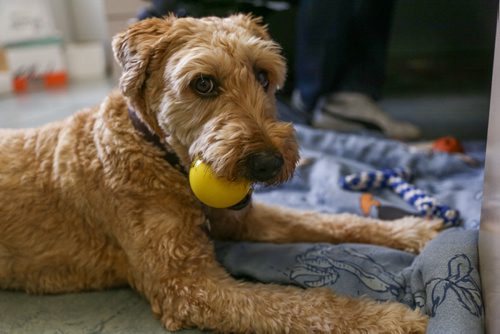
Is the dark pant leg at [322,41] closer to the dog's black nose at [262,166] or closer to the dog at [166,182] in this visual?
the dog at [166,182]

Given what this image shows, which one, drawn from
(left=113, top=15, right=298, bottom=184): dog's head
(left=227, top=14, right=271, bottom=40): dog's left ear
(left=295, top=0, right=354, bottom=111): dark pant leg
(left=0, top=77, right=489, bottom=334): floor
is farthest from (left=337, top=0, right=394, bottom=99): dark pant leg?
(left=113, top=15, right=298, bottom=184): dog's head

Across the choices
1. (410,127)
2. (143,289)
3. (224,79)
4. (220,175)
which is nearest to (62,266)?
(143,289)

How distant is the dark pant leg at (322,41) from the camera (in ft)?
9.86

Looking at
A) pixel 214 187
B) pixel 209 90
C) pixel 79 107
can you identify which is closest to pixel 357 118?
pixel 209 90

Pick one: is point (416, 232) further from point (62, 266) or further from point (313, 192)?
point (62, 266)

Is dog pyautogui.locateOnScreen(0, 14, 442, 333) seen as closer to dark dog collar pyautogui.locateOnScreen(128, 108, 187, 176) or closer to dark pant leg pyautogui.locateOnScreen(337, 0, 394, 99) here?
dark dog collar pyautogui.locateOnScreen(128, 108, 187, 176)

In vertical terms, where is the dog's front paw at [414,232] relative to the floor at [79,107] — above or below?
above

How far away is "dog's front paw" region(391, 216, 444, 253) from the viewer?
69.8 inches

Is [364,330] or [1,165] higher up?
[1,165]

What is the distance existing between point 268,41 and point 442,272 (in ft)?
2.68

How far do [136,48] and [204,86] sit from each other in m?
0.23

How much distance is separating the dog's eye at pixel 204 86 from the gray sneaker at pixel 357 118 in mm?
1621

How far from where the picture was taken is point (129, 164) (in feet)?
5.17

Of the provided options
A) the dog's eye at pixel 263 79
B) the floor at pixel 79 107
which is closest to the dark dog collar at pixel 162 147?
the dog's eye at pixel 263 79
